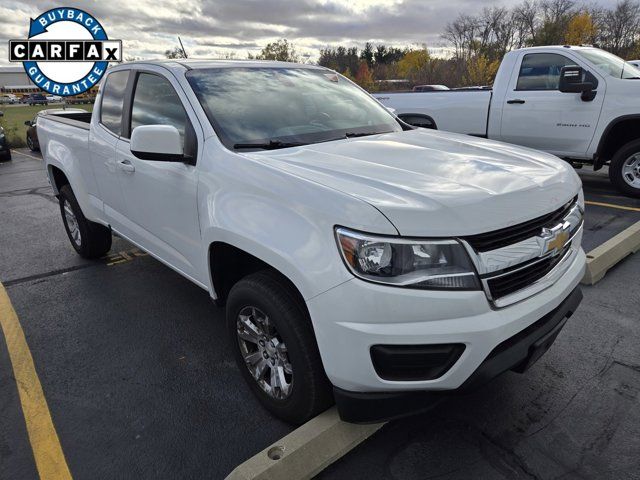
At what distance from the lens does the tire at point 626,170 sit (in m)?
6.54

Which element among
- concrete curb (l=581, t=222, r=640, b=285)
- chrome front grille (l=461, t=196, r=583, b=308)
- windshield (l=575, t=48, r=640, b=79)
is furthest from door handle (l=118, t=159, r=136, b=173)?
windshield (l=575, t=48, r=640, b=79)

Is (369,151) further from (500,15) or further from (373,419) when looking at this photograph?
(500,15)

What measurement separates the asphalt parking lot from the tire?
298 cm

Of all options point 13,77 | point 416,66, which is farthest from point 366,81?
point 13,77

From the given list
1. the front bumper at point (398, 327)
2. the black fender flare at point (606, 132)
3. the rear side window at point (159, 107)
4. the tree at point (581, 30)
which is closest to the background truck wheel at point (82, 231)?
the rear side window at point (159, 107)

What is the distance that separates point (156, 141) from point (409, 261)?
159 cm

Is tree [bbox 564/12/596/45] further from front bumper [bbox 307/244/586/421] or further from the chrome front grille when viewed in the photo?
front bumper [bbox 307/244/586/421]

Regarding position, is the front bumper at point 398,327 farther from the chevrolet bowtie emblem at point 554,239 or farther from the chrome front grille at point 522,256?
the chevrolet bowtie emblem at point 554,239

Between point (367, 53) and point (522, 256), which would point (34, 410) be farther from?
point (367, 53)

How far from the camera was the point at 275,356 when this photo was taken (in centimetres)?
243

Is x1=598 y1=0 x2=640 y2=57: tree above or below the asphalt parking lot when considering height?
above

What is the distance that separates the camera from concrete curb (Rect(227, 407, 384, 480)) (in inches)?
79.7

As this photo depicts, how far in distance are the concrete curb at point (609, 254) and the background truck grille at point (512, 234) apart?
2.05 meters

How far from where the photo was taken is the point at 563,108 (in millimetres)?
6754
